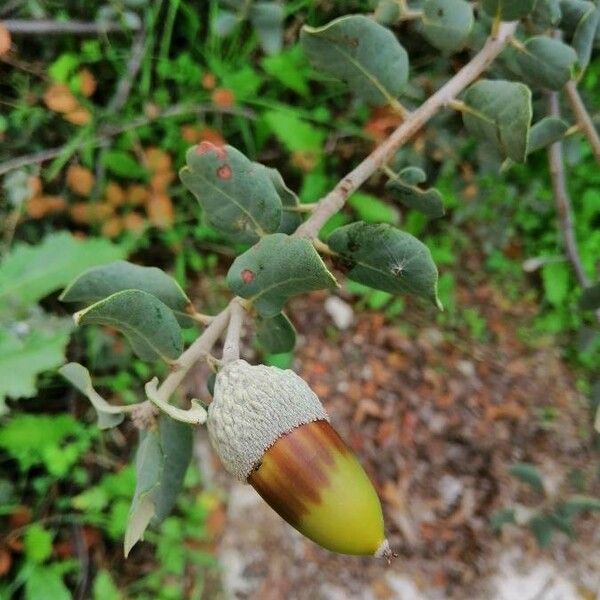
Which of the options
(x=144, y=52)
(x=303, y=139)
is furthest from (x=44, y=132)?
(x=303, y=139)

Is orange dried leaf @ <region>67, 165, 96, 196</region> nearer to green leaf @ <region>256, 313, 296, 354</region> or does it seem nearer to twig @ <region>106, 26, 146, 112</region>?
twig @ <region>106, 26, 146, 112</region>

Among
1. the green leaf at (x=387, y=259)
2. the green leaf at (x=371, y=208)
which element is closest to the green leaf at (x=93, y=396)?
the green leaf at (x=387, y=259)

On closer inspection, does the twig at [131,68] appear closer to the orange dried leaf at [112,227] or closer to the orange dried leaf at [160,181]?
the orange dried leaf at [160,181]

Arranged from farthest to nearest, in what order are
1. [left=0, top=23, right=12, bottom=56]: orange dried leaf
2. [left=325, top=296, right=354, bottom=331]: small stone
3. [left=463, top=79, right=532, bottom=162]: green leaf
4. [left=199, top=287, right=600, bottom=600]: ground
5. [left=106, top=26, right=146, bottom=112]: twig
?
[left=325, top=296, right=354, bottom=331]: small stone
[left=199, top=287, right=600, bottom=600]: ground
[left=106, top=26, right=146, bottom=112]: twig
[left=0, top=23, right=12, bottom=56]: orange dried leaf
[left=463, top=79, right=532, bottom=162]: green leaf

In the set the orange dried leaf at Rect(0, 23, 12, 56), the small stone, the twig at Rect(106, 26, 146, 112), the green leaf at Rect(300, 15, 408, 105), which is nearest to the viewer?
the green leaf at Rect(300, 15, 408, 105)

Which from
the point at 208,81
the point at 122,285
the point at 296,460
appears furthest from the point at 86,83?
the point at 296,460

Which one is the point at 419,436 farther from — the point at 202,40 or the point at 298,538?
the point at 202,40

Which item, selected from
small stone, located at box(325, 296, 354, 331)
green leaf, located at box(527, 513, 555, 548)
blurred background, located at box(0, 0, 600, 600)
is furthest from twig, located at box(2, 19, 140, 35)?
green leaf, located at box(527, 513, 555, 548)
